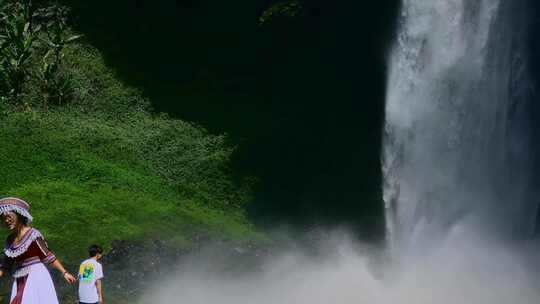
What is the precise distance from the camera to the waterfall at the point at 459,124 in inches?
723

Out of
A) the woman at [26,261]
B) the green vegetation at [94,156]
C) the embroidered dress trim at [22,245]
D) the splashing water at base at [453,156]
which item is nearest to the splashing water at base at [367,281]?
the splashing water at base at [453,156]

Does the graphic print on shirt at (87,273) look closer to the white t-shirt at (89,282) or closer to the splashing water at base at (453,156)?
the white t-shirt at (89,282)

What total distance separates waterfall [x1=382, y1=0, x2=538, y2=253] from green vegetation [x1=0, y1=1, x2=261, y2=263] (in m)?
4.83

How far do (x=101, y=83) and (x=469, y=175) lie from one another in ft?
42.6

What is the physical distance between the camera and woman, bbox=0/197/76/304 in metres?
6.30

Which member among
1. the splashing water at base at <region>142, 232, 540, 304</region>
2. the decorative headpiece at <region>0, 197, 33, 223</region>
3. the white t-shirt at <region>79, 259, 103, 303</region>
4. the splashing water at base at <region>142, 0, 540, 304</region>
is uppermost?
the splashing water at base at <region>142, 0, 540, 304</region>

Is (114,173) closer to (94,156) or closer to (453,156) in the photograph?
(94,156)

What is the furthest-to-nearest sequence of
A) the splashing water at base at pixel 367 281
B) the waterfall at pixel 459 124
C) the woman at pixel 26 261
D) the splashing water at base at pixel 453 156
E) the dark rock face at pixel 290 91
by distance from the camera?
the dark rock face at pixel 290 91 → the waterfall at pixel 459 124 → the splashing water at base at pixel 453 156 → the splashing water at base at pixel 367 281 → the woman at pixel 26 261

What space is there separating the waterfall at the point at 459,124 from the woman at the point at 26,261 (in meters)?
13.9

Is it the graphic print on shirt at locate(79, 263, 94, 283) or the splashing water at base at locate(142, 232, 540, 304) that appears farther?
the splashing water at base at locate(142, 232, 540, 304)

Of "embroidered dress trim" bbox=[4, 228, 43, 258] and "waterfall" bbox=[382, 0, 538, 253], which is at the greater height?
"waterfall" bbox=[382, 0, 538, 253]

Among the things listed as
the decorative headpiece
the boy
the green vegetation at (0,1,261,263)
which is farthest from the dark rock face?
the decorative headpiece

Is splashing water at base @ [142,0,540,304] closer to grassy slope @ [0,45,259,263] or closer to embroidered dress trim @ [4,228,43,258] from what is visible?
grassy slope @ [0,45,259,263]

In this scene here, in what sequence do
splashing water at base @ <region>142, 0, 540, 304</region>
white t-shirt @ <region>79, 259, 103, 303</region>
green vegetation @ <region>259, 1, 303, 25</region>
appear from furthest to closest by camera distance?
green vegetation @ <region>259, 1, 303, 25</region>
splashing water at base @ <region>142, 0, 540, 304</region>
white t-shirt @ <region>79, 259, 103, 303</region>
